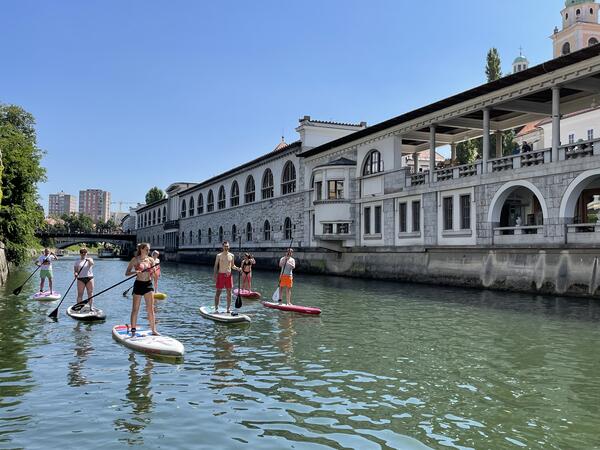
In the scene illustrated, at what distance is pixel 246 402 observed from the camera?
25.0 ft

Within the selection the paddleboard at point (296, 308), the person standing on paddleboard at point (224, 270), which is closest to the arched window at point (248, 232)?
the paddleboard at point (296, 308)

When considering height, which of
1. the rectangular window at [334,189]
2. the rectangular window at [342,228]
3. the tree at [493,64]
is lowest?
the rectangular window at [342,228]

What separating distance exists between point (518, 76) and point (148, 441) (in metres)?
23.4

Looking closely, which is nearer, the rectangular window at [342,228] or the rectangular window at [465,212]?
the rectangular window at [465,212]

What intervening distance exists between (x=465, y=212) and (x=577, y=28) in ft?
208

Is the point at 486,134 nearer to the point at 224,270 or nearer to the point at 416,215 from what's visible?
the point at 416,215

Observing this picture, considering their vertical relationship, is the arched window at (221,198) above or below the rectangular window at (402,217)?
above

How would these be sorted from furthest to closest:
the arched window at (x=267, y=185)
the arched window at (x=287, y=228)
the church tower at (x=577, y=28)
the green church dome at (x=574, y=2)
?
the green church dome at (x=574, y=2), the church tower at (x=577, y=28), the arched window at (x=267, y=185), the arched window at (x=287, y=228)

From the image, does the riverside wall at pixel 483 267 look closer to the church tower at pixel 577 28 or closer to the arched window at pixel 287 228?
the arched window at pixel 287 228

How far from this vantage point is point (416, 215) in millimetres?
32875

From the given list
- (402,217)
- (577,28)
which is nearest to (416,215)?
(402,217)

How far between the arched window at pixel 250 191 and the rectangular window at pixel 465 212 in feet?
107

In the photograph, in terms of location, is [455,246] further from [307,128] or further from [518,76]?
[307,128]

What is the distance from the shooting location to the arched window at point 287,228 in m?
49.3
